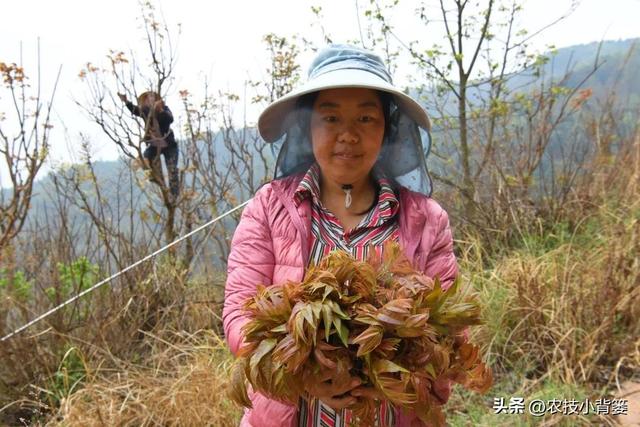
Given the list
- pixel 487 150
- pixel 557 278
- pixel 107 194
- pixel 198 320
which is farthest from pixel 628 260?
pixel 107 194

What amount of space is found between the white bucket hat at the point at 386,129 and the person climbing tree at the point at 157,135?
9.33 feet

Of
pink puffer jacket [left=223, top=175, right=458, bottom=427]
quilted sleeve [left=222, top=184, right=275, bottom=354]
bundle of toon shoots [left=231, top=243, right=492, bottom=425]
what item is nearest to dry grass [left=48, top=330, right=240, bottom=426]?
pink puffer jacket [left=223, top=175, right=458, bottom=427]

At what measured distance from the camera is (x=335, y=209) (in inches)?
64.7

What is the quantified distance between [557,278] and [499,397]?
960mm

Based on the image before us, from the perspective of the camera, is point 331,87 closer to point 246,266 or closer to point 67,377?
point 246,266

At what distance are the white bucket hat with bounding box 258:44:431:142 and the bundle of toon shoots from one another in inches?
22.7

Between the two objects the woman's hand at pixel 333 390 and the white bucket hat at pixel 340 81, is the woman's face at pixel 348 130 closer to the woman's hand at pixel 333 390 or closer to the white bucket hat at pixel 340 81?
the white bucket hat at pixel 340 81

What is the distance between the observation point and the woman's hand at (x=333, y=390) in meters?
1.08

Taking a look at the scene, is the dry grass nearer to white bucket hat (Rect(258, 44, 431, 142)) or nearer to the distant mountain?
the distant mountain

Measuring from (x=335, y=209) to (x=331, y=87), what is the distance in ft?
1.30

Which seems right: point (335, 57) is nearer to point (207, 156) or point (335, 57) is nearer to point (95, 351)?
point (95, 351)

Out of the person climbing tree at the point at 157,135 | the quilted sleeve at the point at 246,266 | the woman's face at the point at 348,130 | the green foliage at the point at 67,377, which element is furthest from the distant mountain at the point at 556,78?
the woman's face at the point at 348,130

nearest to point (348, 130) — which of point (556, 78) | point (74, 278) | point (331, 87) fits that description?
point (331, 87)

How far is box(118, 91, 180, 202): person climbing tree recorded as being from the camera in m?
4.32
